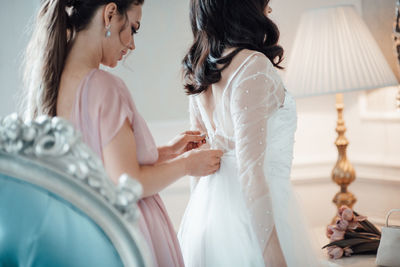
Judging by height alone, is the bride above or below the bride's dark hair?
below

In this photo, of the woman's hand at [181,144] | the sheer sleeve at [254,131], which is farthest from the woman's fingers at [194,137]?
the sheer sleeve at [254,131]

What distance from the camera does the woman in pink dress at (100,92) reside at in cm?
122

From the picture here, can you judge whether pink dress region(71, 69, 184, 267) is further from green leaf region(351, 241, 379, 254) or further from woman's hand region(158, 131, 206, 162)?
green leaf region(351, 241, 379, 254)

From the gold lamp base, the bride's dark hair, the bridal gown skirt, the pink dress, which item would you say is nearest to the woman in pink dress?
the pink dress

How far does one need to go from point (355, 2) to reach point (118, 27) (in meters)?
1.93

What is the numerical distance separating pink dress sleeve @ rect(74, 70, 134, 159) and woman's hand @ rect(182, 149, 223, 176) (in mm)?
235

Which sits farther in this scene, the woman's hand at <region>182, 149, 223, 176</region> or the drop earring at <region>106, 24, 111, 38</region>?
the woman's hand at <region>182, 149, 223, 176</region>

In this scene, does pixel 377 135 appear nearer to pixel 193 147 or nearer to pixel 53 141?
pixel 193 147

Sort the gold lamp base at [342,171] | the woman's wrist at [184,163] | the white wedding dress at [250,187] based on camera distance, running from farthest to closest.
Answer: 1. the gold lamp base at [342,171]
2. the white wedding dress at [250,187]
3. the woman's wrist at [184,163]

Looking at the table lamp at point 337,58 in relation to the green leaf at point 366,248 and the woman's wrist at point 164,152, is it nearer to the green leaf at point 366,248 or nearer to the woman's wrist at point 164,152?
the green leaf at point 366,248

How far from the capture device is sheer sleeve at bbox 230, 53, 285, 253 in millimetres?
1468

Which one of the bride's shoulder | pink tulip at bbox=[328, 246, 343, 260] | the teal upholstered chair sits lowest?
pink tulip at bbox=[328, 246, 343, 260]

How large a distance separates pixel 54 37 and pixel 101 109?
248 millimetres

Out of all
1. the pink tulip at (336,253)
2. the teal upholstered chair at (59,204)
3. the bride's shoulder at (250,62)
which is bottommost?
the pink tulip at (336,253)
